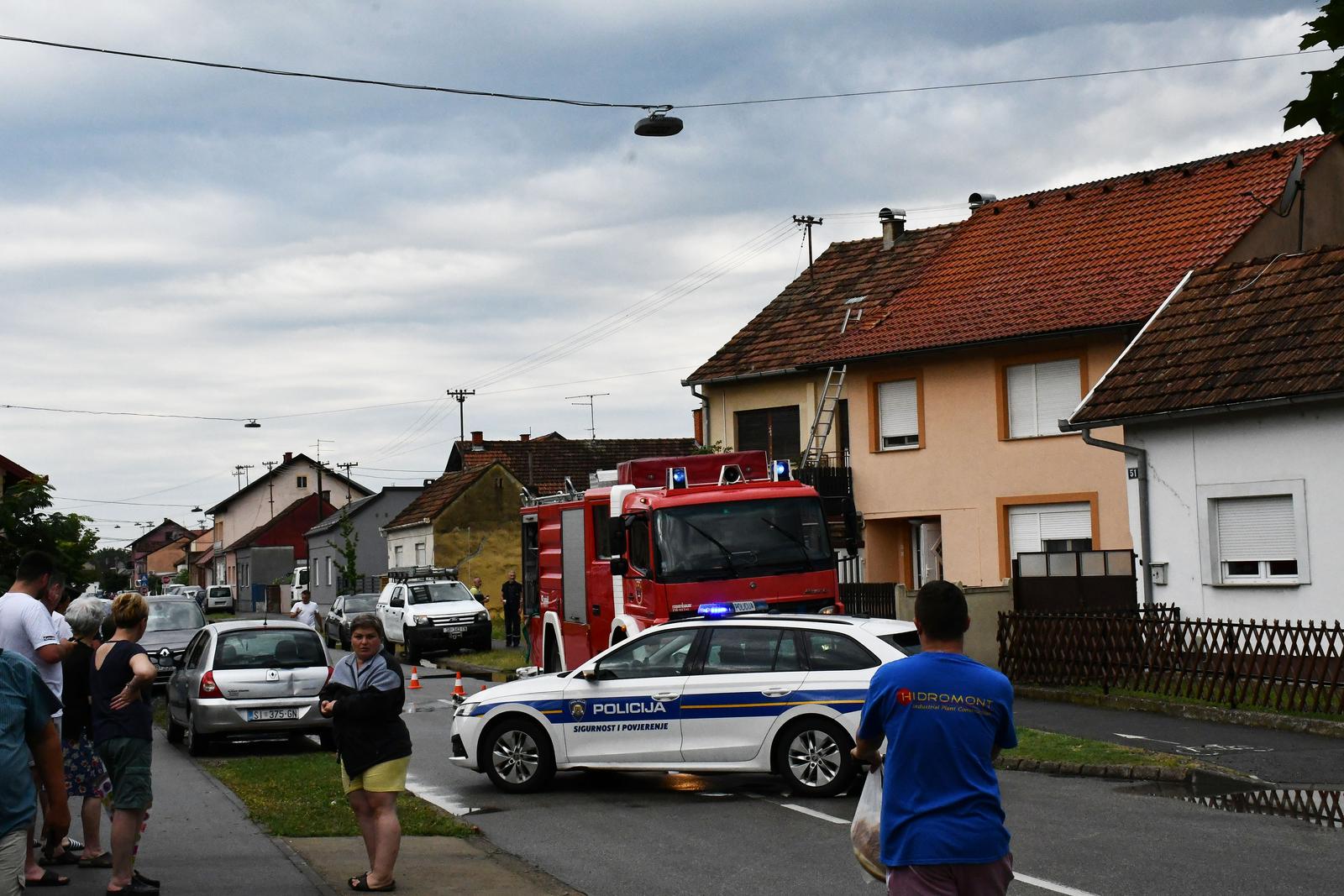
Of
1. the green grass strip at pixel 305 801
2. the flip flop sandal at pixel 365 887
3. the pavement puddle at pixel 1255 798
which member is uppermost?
the flip flop sandal at pixel 365 887

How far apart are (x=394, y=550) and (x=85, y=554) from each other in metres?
32.5

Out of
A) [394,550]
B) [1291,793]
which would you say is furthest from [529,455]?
[1291,793]

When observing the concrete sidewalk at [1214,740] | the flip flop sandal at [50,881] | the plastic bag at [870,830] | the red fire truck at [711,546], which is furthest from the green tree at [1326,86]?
the red fire truck at [711,546]

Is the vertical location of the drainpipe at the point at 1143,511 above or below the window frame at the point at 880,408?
below

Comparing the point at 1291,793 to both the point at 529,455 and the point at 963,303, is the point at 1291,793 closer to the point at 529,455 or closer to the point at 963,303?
the point at 963,303

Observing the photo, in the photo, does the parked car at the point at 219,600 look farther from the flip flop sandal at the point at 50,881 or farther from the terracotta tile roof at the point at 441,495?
the flip flop sandal at the point at 50,881

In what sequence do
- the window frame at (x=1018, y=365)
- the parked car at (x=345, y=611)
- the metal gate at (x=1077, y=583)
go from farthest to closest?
the parked car at (x=345, y=611), the window frame at (x=1018, y=365), the metal gate at (x=1077, y=583)

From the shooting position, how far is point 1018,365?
28.5m

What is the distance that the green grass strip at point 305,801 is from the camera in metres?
11.3

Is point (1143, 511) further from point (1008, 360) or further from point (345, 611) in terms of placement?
point (345, 611)

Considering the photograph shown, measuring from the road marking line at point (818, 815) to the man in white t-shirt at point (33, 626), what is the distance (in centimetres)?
529

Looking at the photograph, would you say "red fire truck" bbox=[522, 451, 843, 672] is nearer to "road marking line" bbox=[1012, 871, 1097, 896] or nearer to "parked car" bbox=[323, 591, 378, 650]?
"road marking line" bbox=[1012, 871, 1097, 896]

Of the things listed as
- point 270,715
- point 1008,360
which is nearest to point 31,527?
point 270,715

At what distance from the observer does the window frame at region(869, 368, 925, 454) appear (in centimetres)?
3008
